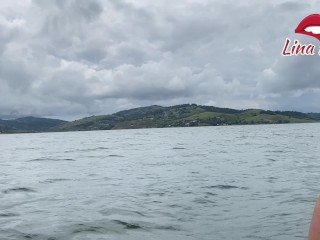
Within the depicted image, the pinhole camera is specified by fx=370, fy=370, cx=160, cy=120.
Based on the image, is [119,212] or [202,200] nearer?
[119,212]

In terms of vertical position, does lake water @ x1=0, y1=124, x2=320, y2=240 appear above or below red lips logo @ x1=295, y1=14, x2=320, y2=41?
below

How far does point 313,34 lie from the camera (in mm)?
3750

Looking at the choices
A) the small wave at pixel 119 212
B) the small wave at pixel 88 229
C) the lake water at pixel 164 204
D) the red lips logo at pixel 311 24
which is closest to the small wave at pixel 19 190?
the lake water at pixel 164 204

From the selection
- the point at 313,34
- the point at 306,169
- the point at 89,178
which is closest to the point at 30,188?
the point at 89,178

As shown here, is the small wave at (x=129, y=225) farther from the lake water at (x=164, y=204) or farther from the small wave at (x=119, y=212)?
the small wave at (x=119, y=212)

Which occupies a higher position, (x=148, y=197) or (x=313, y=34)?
(x=313, y=34)

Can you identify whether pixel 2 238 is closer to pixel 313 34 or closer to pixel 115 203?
pixel 115 203

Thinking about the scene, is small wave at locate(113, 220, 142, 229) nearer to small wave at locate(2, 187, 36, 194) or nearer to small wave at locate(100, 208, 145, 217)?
small wave at locate(100, 208, 145, 217)

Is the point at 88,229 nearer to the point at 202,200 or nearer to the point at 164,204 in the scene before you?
the point at 164,204

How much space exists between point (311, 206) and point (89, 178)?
16791 millimetres

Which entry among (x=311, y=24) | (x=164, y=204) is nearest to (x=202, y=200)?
(x=164, y=204)

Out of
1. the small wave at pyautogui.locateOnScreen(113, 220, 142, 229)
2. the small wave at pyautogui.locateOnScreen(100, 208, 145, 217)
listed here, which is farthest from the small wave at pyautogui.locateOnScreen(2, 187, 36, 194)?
the small wave at pyautogui.locateOnScreen(113, 220, 142, 229)

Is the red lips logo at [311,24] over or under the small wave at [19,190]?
over

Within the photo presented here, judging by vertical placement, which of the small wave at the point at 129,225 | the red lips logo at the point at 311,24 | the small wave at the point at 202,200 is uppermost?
the red lips logo at the point at 311,24
